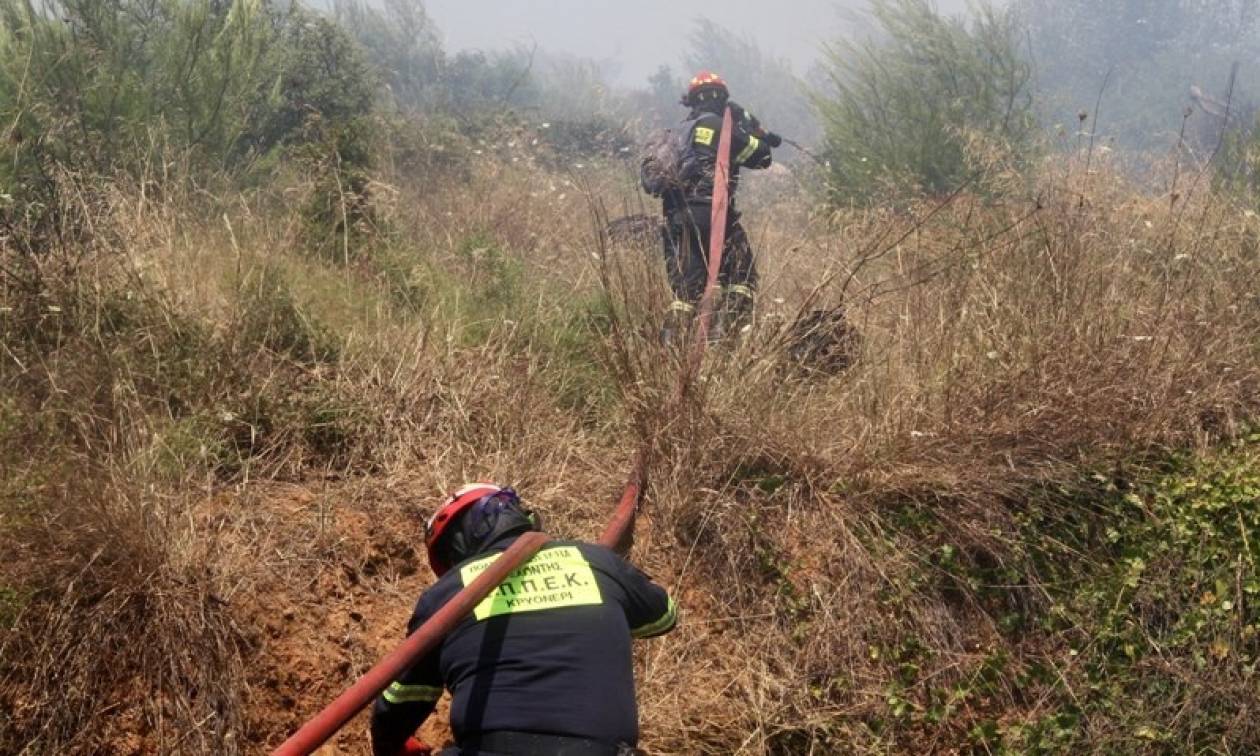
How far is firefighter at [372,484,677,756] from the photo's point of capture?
233cm

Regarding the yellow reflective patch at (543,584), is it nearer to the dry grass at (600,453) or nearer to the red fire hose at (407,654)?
the red fire hose at (407,654)

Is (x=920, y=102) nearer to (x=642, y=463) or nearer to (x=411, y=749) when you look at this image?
(x=642, y=463)

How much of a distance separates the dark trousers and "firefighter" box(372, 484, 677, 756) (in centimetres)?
184

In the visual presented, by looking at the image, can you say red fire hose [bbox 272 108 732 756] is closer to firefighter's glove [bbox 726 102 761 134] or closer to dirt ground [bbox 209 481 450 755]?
dirt ground [bbox 209 481 450 755]

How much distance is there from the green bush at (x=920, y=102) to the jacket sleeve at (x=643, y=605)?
5.78m

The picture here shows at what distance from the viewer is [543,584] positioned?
8.12 feet

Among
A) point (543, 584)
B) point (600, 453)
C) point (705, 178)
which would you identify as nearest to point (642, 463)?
point (600, 453)

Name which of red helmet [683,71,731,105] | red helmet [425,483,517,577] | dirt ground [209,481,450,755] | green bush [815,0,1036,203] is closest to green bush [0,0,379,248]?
dirt ground [209,481,450,755]

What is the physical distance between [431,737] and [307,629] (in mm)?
570

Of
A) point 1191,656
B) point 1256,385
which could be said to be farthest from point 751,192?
point 1191,656

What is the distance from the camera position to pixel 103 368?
12.1 feet

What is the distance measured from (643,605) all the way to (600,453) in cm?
166

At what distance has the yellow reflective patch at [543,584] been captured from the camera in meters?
2.43

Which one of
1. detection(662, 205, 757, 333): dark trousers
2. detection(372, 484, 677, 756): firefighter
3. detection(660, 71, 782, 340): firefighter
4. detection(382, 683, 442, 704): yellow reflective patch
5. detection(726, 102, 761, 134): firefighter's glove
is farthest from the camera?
detection(726, 102, 761, 134): firefighter's glove
